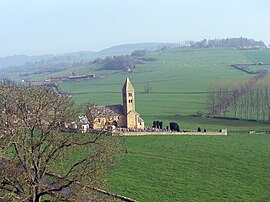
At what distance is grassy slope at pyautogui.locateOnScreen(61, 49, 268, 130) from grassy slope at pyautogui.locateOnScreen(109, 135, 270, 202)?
67.9 feet

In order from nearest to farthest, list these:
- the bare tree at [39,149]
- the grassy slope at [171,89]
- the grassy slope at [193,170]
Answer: the bare tree at [39,149] < the grassy slope at [193,170] < the grassy slope at [171,89]

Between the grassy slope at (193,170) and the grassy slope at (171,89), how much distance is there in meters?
20.7

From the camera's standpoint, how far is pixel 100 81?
155 m

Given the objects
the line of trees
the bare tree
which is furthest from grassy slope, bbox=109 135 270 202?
the line of trees

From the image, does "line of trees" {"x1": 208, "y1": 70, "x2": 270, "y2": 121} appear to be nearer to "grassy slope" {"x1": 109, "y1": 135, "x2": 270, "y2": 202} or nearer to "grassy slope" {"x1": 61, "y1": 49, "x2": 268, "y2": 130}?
"grassy slope" {"x1": 61, "y1": 49, "x2": 268, "y2": 130}

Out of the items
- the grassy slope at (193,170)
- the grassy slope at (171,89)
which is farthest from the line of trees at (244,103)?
the grassy slope at (193,170)

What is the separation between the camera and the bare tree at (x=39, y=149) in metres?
20.0

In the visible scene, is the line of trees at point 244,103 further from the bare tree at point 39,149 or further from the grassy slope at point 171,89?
the bare tree at point 39,149

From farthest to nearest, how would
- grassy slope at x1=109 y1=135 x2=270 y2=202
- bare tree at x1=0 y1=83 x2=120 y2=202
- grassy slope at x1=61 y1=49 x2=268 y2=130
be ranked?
1. grassy slope at x1=61 y1=49 x2=268 y2=130
2. grassy slope at x1=109 y1=135 x2=270 y2=202
3. bare tree at x1=0 y1=83 x2=120 y2=202

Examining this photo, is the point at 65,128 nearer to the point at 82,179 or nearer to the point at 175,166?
the point at 82,179

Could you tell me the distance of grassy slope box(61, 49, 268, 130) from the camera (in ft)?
261

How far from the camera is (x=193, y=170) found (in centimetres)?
3759

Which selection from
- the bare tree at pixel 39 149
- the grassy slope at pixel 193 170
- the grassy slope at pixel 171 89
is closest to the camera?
the bare tree at pixel 39 149

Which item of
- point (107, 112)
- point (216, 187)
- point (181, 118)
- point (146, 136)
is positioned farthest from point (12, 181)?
point (181, 118)
